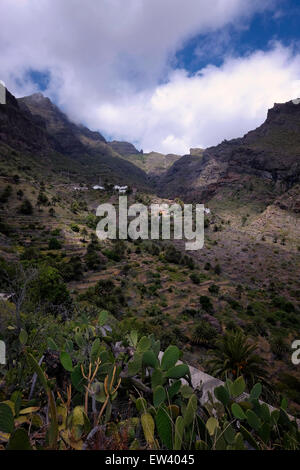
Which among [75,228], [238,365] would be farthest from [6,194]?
[238,365]

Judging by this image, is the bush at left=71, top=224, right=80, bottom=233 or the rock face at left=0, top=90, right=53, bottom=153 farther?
the rock face at left=0, top=90, right=53, bottom=153

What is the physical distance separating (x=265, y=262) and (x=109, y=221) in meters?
34.8

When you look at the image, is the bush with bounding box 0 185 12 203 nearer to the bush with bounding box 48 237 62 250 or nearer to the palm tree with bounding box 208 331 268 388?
the bush with bounding box 48 237 62 250

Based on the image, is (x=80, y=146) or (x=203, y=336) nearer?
(x=203, y=336)

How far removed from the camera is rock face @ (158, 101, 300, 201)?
6556cm

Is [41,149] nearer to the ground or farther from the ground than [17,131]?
nearer to the ground

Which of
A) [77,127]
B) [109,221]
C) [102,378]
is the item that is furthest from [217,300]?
[77,127]

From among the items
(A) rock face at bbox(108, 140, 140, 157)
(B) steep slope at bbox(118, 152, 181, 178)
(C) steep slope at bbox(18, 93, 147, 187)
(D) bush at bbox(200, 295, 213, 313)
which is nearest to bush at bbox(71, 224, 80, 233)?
(D) bush at bbox(200, 295, 213, 313)

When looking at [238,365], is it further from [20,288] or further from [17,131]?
[17,131]

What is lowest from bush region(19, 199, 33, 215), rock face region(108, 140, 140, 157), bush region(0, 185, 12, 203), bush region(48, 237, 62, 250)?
bush region(48, 237, 62, 250)

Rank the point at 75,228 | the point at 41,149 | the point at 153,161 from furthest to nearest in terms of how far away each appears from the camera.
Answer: the point at 153,161 < the point at 41,149 < the point at 75,228

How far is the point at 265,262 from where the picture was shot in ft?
130

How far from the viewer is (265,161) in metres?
69.9
